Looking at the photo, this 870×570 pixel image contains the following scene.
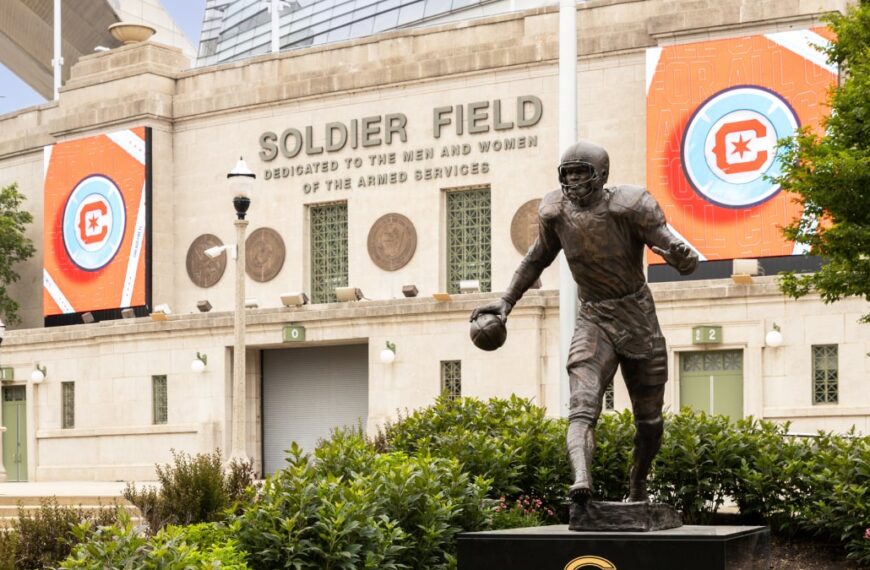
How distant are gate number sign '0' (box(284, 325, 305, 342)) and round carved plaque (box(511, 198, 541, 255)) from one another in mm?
5192

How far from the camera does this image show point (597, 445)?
14625 mm

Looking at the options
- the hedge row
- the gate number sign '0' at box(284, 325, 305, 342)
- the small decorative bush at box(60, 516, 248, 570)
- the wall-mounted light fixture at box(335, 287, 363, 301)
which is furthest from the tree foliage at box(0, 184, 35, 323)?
the small decorative bush at box(60, 516, 248, 570)

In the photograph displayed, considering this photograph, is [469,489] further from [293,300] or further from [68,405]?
[68,405]

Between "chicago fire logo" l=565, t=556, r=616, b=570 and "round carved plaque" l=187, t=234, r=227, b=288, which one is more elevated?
"round carved plaque" l=187, t=234, r=227, b=288

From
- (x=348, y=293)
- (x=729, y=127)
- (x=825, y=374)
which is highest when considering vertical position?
(x=729, y=127)

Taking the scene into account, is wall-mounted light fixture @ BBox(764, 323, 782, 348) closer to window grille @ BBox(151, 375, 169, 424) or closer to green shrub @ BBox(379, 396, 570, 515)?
green shrub @ BBox(379, 396, 570, 515)

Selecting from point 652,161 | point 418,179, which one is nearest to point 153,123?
point 418,179

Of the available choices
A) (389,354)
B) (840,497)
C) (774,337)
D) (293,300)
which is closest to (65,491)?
(389,354)

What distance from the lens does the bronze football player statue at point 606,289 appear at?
1079 cm

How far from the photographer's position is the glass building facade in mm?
51781

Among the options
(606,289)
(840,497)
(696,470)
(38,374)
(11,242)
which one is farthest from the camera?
(11,242)

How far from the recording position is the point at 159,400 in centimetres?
3594

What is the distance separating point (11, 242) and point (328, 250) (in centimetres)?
1034

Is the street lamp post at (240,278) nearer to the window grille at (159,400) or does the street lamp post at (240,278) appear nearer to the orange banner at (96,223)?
the window grille at (159,400)
